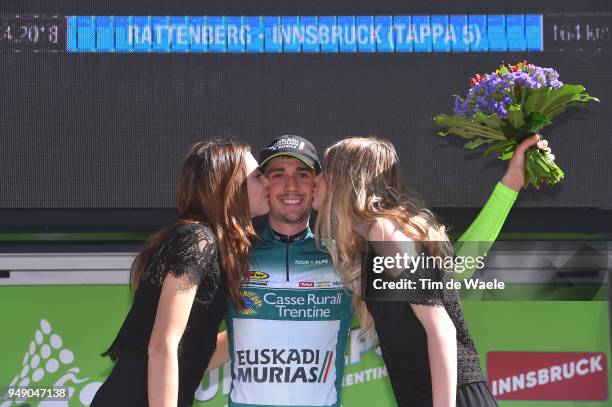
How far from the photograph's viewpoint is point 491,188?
4199 millimetres

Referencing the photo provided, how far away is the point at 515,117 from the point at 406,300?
97 cm

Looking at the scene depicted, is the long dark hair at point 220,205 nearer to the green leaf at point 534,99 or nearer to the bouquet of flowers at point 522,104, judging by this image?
the bouquet of flowers at point 522,104

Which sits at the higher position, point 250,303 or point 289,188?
point 289,188

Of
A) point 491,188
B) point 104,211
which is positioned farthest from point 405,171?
point 104,211

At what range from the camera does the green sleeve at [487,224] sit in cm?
320

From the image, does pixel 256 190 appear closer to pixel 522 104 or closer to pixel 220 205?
pixel 220 205

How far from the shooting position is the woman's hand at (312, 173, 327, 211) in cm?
299

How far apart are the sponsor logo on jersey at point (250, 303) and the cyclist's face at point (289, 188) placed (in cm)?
29

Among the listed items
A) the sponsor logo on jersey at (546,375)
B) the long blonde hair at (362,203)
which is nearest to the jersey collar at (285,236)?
the long blonde hair at (362,203)

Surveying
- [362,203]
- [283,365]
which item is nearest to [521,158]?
[362,203]

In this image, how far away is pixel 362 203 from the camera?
276 cm

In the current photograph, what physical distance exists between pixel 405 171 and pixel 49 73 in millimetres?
1556

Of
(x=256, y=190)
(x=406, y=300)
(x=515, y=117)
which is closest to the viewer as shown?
(x=406, y=300)

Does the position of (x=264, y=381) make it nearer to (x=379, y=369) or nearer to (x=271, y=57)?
(x=379, y=369)
